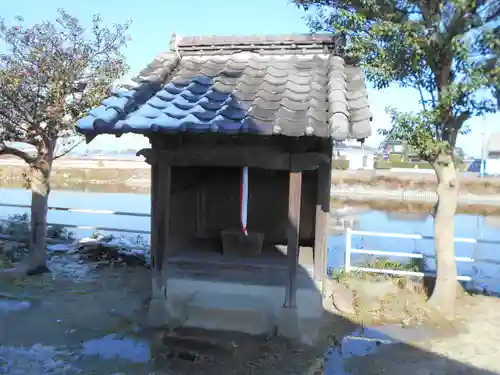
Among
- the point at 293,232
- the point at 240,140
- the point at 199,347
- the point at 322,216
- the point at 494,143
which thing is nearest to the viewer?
the point at 199,347

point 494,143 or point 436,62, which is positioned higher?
point 494,143

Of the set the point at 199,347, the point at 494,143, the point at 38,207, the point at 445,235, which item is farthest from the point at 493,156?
the point at 199,347

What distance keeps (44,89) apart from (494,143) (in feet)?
198

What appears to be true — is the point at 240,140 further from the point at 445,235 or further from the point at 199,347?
the point at 445,235

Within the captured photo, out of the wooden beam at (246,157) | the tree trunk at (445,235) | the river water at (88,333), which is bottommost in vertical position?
the river water at (88,333)

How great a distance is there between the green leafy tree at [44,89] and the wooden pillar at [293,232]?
3585mm

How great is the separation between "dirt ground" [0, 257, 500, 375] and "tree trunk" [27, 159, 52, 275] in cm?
106

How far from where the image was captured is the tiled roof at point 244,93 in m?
4.25

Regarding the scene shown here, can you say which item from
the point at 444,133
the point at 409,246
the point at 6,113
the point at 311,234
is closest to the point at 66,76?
the point at 6,113

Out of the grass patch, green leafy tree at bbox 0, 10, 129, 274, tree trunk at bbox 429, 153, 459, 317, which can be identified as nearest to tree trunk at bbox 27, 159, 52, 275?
green leafy tree at bbox 0, 10, 129, 274

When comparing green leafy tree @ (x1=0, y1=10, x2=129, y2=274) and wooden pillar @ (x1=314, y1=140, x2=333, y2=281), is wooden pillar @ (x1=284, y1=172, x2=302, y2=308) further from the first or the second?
green leafy tree @ (x1=0, y1=10, x2=129, y2=274)

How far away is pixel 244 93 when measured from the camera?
492 centimetres

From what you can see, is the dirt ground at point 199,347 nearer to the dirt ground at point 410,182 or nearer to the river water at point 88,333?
the river water at point 88,333

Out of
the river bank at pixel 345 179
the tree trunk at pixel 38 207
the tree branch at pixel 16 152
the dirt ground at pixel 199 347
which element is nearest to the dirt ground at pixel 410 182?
the river bank at pixel 345 179
